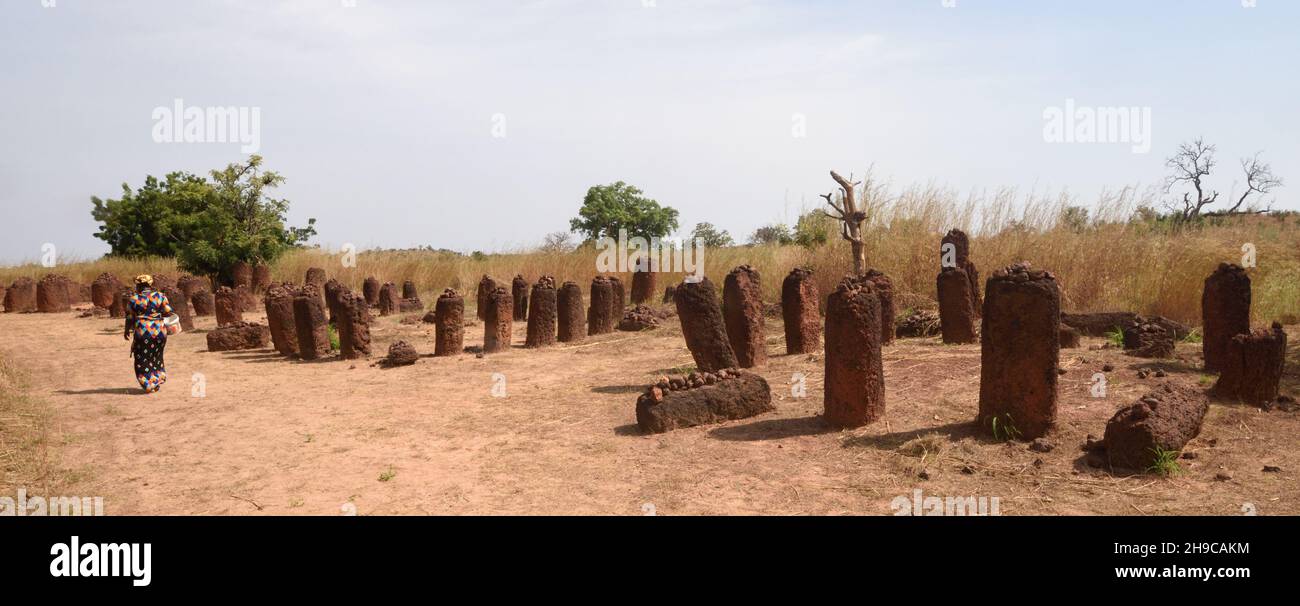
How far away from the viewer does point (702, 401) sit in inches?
257

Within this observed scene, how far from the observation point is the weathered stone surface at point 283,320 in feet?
37.8

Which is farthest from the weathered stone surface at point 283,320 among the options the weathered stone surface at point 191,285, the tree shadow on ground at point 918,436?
the tree shadow on ground at point 918,436

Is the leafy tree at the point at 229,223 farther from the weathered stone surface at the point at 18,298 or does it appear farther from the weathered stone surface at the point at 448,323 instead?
the weathered stone surface at the point at 448,323

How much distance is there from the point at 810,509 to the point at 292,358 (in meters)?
8.81

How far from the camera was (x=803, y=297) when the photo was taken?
9.36 m

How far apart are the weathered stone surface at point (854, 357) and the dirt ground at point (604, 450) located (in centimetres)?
14

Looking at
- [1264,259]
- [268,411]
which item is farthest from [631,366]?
[1264,259]

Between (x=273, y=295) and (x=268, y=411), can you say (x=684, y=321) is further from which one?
(x=273, y=295)

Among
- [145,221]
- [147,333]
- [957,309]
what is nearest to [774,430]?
[957,309]

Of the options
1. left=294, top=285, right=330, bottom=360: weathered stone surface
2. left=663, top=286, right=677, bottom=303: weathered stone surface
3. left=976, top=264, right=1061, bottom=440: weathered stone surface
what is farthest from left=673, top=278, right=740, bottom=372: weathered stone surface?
left=663, top=286, right=677, bottom=303: weathered stone surface

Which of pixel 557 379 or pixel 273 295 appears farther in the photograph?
pixel 273 295

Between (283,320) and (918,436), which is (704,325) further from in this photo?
(283,320)

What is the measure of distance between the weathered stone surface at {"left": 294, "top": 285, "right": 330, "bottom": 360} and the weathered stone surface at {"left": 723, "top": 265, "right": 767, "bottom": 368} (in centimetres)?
544

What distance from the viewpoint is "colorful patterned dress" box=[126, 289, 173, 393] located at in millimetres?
8664
